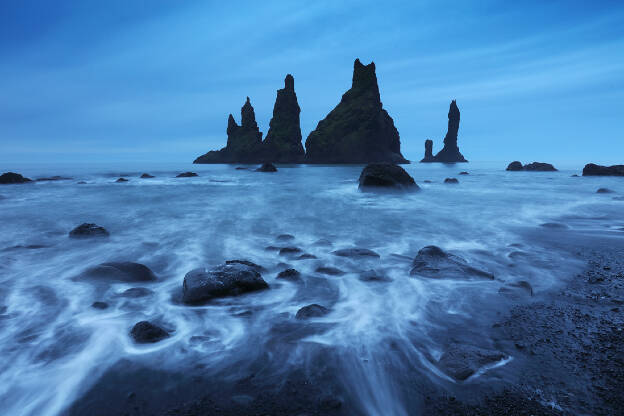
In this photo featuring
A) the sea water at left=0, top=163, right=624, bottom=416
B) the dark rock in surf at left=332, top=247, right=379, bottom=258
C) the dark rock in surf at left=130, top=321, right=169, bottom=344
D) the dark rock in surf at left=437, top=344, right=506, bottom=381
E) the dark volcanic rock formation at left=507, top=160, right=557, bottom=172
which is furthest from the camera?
the dark volcanic rock formation at left=507, top=160, right=557, bottom=172

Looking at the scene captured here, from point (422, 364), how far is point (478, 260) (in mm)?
3598

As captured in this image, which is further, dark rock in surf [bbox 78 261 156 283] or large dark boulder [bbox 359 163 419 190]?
large dark boulder [bbox 359 163 419 190]

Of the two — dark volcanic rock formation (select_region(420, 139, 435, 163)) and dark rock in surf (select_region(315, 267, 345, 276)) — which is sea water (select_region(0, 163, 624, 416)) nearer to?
dark rock in surf (select_region(315, 267, 345, 276))

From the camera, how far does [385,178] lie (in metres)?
17.4

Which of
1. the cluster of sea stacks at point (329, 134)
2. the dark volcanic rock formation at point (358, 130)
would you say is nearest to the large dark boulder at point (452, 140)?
the cluster of sea stacks at point (329, 134)

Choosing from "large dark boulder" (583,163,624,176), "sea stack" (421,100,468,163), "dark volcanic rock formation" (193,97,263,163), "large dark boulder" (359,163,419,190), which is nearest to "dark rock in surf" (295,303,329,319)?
"large dark boulder" (359,163,419,190)

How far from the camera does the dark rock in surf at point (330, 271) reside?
512cm

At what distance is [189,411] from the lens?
2.32m

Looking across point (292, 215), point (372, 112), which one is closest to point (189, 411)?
point (292, 215)

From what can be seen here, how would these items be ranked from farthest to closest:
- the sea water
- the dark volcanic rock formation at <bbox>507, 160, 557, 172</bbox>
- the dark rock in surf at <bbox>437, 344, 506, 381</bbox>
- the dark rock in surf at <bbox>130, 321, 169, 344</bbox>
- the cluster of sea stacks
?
1. the cluster of sea stacks
2. the dark volcanic rock formation at <bbox>507, 160, 557, 172</bbox>
3. the dark rock in surf at <bbox>130, 321, 169, 344</bbox>
4. the sea water
5. the dark rock in surf at <bbox>437, 344, 506, 381</bbox>

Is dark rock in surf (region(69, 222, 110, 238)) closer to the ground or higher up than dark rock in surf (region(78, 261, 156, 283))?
higher up

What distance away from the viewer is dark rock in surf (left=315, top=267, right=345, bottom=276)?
5.12 metres

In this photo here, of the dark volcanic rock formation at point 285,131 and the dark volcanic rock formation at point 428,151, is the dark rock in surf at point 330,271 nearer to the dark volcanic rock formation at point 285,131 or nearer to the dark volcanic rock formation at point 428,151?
the dark volcanic rock formation at point 285,131

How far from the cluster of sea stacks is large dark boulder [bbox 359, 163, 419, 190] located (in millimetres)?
77737
